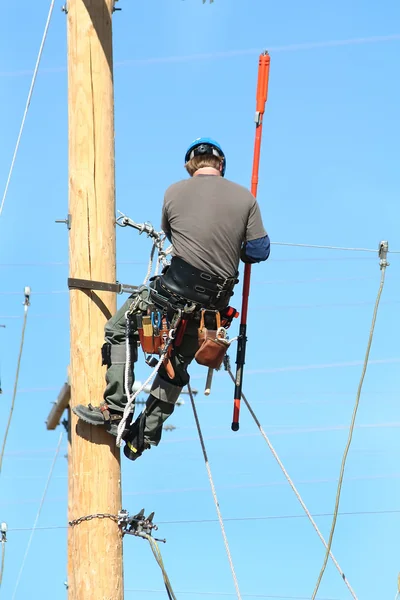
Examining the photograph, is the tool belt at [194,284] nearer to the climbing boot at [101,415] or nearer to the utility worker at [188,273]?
the utility worker at [188,273]

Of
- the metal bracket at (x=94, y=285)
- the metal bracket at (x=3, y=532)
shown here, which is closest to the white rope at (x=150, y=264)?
the metal bracket at (x=94, y=285)

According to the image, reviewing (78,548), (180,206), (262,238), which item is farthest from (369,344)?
(78,548)

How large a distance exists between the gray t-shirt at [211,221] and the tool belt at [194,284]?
4 cm

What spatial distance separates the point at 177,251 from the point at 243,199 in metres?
0.48

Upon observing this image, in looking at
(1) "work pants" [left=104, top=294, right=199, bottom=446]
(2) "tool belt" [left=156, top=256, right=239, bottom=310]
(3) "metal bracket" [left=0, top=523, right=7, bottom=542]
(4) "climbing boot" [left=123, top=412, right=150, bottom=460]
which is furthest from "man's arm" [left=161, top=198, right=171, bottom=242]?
(3) "metal bracket" [left=0, top=523, right=7, bottom=542]

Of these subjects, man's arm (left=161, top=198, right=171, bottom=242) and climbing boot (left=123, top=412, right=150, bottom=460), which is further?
climbing boot (left=123, top=412, right=150, bottom=460)

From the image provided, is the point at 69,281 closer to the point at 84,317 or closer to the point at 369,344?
the point at 84,317

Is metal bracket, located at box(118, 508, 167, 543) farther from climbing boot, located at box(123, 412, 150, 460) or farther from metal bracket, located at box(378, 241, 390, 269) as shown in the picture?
metal bracket, located at box(378, 241, 390, 269)

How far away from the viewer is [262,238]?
7016 millimetres

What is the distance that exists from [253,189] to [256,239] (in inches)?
19.3

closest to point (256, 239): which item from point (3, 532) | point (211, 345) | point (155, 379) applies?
point (211, 345)

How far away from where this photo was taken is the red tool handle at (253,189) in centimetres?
730

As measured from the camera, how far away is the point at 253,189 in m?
7.36

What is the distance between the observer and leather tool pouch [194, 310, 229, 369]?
6918 millimetres
